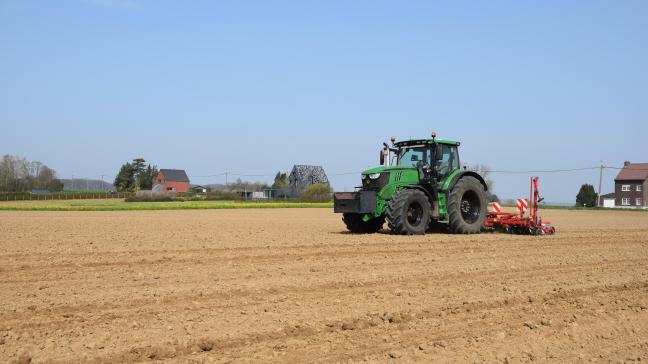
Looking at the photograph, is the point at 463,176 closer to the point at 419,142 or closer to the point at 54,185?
the point at 419,142

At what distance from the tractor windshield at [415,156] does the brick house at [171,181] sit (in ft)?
318

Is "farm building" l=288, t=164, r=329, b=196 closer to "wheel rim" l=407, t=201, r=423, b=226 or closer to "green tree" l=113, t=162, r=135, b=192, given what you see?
"green tree" l=113, t=162, r=135, b=192

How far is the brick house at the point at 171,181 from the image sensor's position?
110 m

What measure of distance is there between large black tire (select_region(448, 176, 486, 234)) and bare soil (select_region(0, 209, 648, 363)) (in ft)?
12.7

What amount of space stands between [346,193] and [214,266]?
6.46 meters

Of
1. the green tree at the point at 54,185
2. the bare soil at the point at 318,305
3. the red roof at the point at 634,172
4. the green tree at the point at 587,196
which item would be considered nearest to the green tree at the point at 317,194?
the green tree at the point at 587,196

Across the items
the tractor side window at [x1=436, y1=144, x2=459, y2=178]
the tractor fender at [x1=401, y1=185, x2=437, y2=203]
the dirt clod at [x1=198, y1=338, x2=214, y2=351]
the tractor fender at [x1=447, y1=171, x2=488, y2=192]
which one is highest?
the tractor side window at [x1=436, y1=144, x2=459, y2=178]

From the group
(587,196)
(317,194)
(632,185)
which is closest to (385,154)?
(317,194)

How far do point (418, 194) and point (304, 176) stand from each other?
272ft

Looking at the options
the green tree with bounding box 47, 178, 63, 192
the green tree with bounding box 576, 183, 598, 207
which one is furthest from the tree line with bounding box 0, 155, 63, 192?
the green tree with bounding box 576, 183, 598, 207

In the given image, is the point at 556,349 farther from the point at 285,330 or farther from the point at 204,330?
the point at 204,330

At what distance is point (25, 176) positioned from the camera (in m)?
110

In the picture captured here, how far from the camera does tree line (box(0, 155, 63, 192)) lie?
336ft

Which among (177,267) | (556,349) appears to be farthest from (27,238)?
(556,349)
